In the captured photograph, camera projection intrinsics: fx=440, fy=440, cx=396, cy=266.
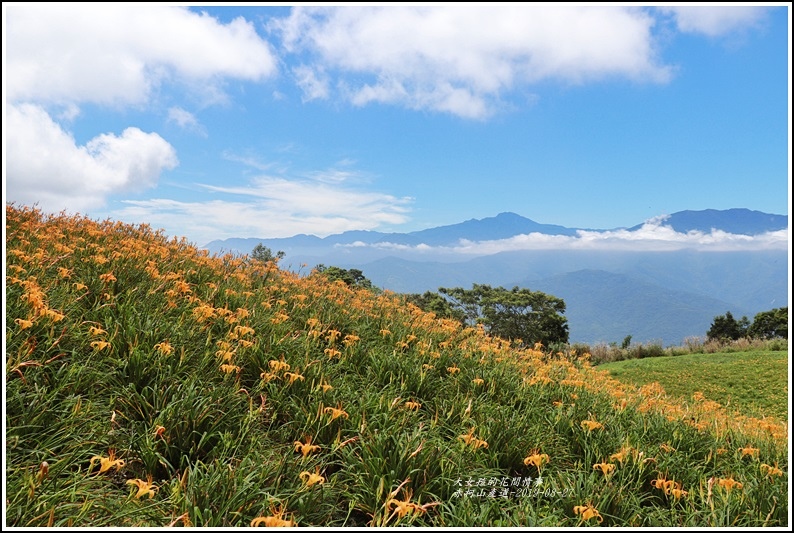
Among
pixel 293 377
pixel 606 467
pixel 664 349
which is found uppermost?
pixel 293 377

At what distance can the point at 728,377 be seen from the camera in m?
13.0

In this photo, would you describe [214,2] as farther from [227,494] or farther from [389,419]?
[389,419]

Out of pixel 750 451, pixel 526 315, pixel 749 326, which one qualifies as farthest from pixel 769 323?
pixel 750 451

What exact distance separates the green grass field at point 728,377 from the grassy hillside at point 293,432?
6944mm

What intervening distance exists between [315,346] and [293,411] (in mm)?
1268

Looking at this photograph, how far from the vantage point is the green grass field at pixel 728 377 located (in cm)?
1071

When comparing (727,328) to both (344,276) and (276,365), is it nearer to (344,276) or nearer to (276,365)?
(344,276)

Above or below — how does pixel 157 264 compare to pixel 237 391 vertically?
above

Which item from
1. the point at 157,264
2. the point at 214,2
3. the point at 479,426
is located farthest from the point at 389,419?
the point at 157,264

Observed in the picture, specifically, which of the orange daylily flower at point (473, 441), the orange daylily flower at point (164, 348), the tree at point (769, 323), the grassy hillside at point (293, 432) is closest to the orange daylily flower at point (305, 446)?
the grassy hillside at point (293, 432)

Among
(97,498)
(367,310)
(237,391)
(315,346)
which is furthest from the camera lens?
(367,310)

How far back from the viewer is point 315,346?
4691 millimetres

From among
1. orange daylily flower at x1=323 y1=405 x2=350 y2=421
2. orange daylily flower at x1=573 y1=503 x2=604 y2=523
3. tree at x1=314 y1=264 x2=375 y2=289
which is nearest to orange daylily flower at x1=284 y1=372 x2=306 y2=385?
orange daylily flower at x1=323 y1=405 x2=350 y2=421

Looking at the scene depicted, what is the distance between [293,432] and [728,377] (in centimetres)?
1453
